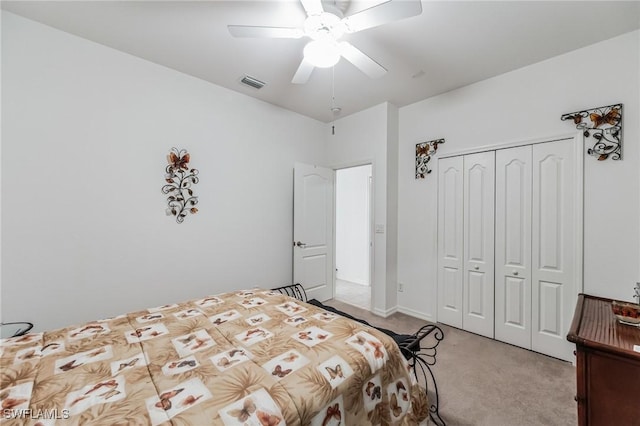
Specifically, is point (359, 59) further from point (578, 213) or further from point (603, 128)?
point (578, 213)

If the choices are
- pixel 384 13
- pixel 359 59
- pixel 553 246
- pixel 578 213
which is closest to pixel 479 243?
pixel 553 246

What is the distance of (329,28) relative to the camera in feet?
5.32

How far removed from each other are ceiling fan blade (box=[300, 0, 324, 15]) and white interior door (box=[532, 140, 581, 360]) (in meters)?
2.36

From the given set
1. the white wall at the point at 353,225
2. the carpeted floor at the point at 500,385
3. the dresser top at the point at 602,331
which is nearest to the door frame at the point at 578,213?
the dresser top at the point at 602,331

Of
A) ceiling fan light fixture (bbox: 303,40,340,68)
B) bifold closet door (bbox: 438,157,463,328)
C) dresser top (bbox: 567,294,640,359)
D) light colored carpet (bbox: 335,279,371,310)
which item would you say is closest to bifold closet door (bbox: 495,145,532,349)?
bifold closet door (bbox: 438,157,463,328)

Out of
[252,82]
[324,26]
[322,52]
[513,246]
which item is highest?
[252,82]

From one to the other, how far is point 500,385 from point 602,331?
0.96m

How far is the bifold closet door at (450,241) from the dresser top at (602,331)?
1.27m

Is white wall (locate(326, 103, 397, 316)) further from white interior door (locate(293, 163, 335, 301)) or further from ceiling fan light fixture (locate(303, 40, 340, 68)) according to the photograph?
ceiling fan light fixture (locate(303, 40, 340, 68))

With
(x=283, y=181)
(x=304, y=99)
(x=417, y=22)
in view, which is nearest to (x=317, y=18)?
(x=417, y=22)

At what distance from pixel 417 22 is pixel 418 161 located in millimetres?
1648

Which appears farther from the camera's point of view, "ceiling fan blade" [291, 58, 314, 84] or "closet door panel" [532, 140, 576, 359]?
"closet door panel" [532, 140, 576, 359]

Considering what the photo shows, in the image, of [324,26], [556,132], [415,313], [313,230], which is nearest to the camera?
[324,26]

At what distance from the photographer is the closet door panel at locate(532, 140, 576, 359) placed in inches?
90.8
